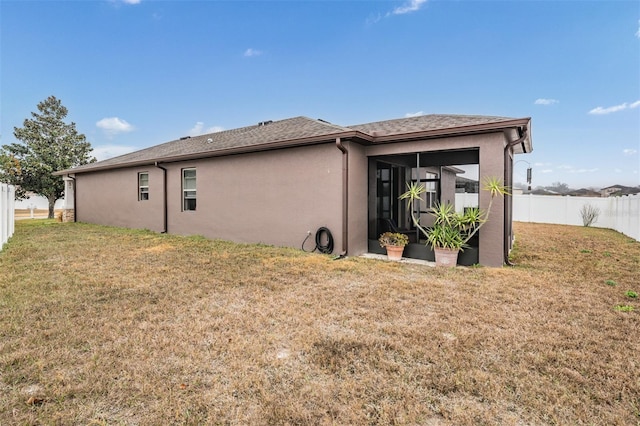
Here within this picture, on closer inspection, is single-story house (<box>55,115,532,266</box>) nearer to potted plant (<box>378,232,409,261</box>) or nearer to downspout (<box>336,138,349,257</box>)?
downspout (<box>336,138,349,257</box>)

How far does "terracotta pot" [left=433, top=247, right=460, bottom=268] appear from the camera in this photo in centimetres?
604

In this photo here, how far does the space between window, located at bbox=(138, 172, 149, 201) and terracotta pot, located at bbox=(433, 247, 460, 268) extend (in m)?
10.8

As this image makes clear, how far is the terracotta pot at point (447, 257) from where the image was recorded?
6035mm

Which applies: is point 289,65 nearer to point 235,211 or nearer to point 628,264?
point 235,211

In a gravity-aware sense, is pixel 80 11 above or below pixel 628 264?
above

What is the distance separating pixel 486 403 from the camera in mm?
2014

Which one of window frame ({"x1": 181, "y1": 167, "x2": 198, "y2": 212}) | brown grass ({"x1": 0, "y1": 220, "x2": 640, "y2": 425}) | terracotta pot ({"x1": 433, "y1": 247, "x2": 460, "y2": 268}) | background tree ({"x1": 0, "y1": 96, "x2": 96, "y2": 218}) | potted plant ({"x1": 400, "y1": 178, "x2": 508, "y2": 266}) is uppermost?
background tree ({"x1": 0, "y1": 96, "x2": 96, "y2": 218})

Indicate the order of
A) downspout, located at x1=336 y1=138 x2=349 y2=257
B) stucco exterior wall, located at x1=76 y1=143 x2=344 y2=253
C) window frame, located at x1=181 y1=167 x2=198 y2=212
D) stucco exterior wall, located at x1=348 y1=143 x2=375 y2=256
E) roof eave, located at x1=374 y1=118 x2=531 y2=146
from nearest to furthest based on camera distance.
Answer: roof eave, located at x1=374 y1=118 x2=531 y2=146 < downspout, located at x1=336 y1=138 x2=349 y2=257 < stucco exterior wall, located at x1=348 y1=143 x2=375 y2=256 < stucco exterior wall, located at x1=76 y1=143 x2=344 y2=253 < window frame, located at x1=181 y1=167 x2=198 y2=212

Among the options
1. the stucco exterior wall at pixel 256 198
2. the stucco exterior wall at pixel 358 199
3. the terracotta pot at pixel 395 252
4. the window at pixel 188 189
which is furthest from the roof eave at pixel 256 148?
the terracotta pot at pixel 395 252

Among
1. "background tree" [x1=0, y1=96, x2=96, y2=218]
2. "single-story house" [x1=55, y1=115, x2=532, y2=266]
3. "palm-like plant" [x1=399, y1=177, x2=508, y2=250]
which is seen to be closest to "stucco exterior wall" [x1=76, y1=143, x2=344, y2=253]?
"single-story house" [x1=55, y1=115, x2=532, y2=266]

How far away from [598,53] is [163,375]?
16.1 metres

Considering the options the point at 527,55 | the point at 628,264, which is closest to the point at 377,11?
the point at 527,55

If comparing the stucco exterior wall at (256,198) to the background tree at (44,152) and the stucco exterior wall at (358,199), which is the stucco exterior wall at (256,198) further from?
the background tree at (44,152)

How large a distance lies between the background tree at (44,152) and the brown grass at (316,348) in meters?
17.9
